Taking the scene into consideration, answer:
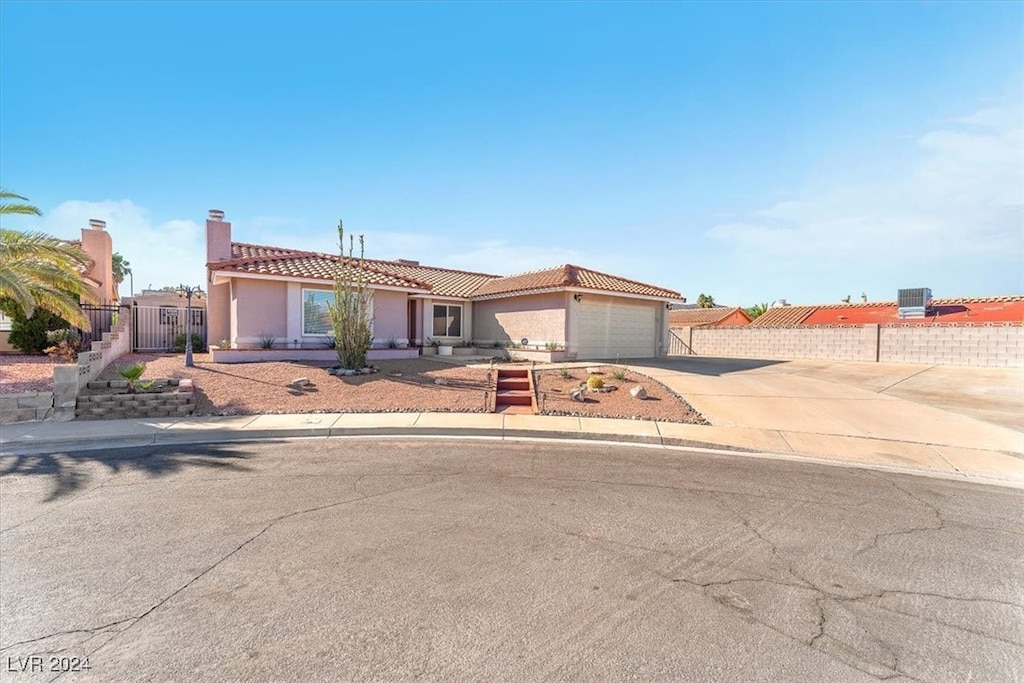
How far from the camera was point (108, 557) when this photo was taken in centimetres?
433

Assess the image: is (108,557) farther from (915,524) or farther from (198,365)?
(198,365)

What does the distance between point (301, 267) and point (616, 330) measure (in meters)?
13.2

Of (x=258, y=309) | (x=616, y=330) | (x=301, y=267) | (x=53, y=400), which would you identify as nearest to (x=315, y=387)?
(x=53, y=400)

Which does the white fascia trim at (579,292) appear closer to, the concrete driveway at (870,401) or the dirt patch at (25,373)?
the concrete driveway at (870,401)

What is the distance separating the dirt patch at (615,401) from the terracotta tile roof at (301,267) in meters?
7.63

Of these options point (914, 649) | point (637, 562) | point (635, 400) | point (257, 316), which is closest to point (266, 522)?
point (637, 562)

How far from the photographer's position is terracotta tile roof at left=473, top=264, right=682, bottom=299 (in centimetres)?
1977

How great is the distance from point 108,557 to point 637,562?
4.70 m

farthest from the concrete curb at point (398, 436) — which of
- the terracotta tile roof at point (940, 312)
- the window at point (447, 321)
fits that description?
the terracotta tile roof at point (940, 312)

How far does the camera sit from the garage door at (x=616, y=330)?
20.3 meters

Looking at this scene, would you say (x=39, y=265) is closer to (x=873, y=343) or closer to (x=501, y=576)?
(x=501, y=576)

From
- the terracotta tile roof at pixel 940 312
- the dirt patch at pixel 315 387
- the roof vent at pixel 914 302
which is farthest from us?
the roof vent at pixel 914 302

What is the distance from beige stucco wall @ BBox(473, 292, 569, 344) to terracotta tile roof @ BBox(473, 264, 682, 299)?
0.53m

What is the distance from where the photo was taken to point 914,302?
2705 cm
